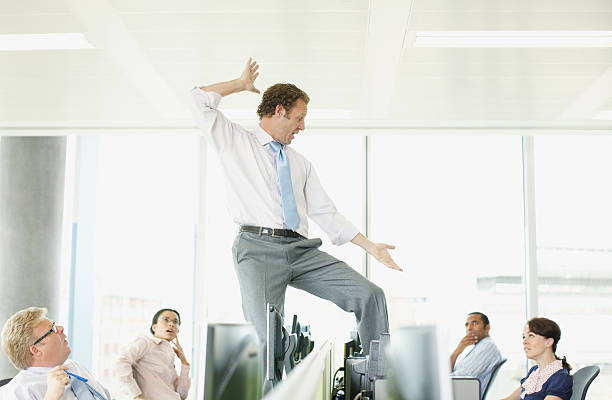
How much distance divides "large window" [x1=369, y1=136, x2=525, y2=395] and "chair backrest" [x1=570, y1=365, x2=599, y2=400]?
2.85m

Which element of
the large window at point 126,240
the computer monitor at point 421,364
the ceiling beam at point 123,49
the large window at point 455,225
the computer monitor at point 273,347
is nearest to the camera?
the computer monitor at point 421,364

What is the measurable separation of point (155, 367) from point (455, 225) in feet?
10.5

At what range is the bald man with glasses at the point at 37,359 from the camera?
8.59ft

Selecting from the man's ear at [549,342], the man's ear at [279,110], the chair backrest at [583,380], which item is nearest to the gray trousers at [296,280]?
the man's ear at [279,110]

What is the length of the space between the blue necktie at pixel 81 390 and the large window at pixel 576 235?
4896 mm

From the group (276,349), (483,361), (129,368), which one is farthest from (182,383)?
(276,349)

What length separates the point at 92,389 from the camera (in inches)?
107

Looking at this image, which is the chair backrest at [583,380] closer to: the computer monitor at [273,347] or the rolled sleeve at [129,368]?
the computer monitor at [273,347]

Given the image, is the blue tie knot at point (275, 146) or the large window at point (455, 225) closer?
the blue tie knot at point (275, 146)

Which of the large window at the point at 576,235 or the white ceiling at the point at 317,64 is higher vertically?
the white ceiling at the point at 317,64

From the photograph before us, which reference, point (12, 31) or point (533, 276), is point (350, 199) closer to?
point (533, 276)

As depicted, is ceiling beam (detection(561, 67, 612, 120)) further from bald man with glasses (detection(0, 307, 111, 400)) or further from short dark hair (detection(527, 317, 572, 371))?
bald man with glasses (detection(0, 307, 111, 400))

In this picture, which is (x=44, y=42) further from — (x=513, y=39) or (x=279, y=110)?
(x=513, y=39)

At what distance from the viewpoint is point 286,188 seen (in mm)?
2488
